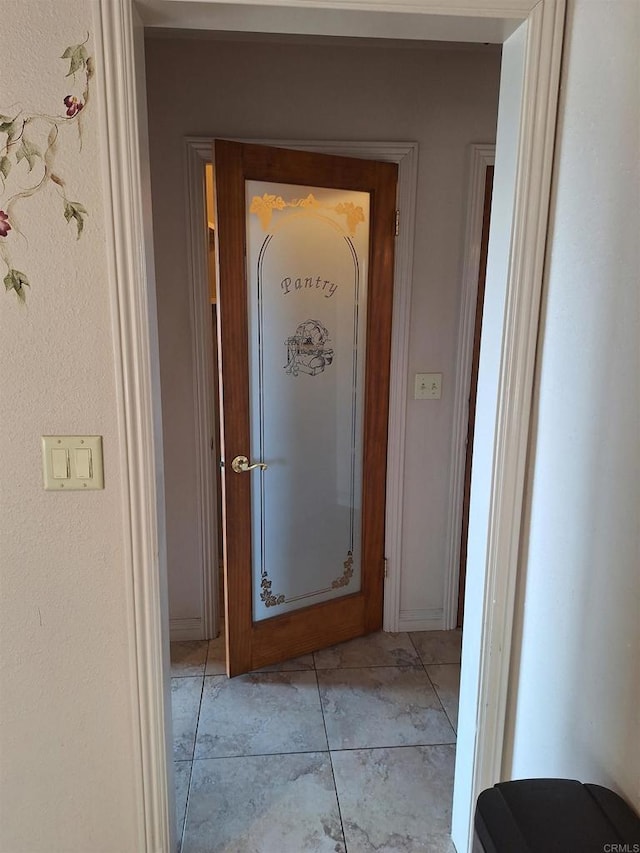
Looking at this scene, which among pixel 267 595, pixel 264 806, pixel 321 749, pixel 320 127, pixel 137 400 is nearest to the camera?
pixel 137 400

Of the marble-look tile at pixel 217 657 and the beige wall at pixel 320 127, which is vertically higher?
the beige wall at pixel 320 127

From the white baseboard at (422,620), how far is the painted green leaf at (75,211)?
2.19 meters

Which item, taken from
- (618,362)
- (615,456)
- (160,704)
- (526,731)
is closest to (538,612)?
(526,731)

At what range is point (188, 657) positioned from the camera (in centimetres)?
249

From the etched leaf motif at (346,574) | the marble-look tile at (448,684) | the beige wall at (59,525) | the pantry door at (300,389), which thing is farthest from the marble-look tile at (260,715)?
the beige wall at (59,525)

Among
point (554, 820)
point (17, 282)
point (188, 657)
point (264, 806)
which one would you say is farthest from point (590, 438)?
point (188, 657)

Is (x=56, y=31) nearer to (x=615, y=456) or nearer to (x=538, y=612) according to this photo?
(x=615, y=456)

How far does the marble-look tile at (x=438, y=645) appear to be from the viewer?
2.51 metres

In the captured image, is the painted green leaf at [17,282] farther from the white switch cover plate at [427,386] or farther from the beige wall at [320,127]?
the white switch cover plate at [427,386]

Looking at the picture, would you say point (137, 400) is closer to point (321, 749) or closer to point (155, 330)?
point (155, 330)

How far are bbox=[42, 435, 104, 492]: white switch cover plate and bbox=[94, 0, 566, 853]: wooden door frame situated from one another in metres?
0.06

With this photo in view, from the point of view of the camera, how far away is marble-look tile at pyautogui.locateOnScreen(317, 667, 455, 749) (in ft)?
6.73

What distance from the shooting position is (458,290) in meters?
2.45

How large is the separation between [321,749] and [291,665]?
19.2 inches
